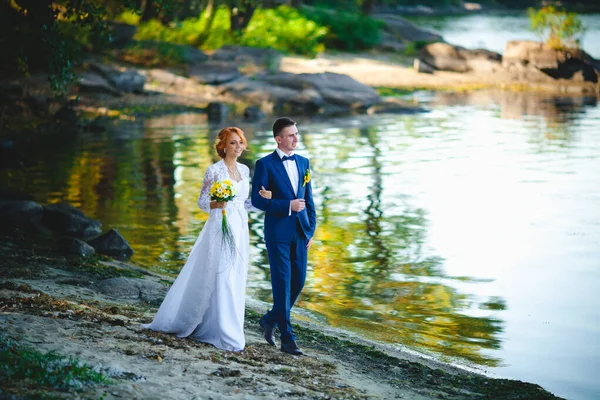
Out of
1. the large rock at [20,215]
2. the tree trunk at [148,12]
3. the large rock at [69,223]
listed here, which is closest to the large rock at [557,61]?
the tree trunk at [148,12]

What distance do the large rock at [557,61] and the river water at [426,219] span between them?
381 inches

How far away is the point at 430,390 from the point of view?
8273 mm

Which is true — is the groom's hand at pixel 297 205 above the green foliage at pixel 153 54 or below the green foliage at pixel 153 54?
below

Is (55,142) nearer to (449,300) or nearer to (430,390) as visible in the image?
(449,300)

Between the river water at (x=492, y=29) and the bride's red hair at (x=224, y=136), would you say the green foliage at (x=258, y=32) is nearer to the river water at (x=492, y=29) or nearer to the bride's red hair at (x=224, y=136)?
the river water at (x=492, y=29)

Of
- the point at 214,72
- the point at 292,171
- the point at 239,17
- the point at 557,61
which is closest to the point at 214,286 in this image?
the point at 292,171

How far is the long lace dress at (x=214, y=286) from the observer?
337 inches

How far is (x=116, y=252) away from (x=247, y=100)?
22.3 m

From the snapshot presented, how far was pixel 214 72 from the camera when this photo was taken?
38688 mm

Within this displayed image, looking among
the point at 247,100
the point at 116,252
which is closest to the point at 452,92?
the point at 247,100

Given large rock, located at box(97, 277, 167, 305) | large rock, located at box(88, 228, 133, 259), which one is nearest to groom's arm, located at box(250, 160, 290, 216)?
large rock, located at box(97, 277, 167, 305)

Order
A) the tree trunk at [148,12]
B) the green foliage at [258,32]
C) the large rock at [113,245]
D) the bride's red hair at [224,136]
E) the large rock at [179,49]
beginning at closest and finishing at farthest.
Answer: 1. the bride's red hair at [224,136]
2. the large rock at [113,245]
3. the large rock at [179,49]
4. the green foliage at [258,32]
5. the tree trunk at [148,12]

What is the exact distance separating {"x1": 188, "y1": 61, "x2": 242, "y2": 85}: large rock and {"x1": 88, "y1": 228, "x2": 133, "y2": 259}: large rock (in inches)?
923

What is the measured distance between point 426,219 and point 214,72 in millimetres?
22612
